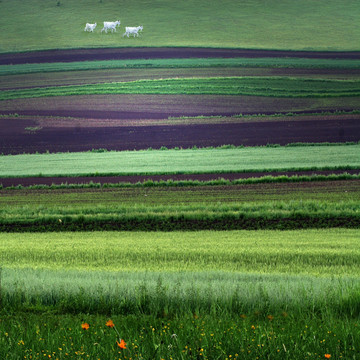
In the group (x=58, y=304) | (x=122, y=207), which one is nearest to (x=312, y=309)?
(x=58, y=304)

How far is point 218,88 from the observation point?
172 feet

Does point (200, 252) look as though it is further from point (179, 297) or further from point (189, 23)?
point (189, 23)

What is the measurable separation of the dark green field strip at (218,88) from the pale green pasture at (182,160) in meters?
19.1

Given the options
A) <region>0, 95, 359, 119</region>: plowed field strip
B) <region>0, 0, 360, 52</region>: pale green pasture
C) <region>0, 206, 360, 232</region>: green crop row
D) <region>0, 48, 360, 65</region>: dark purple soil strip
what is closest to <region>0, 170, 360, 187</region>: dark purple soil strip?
<region>0, 206, 360, 232</region>: green crop row

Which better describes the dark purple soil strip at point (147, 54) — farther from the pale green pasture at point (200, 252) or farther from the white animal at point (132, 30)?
the pale green pasture at point (200, 252)

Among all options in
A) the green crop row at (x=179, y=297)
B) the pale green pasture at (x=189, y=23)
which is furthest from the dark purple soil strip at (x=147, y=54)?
the green crop row at (x=179, y=297)

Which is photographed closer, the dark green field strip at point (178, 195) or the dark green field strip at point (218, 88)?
the dark green field strip at point (178, 195)

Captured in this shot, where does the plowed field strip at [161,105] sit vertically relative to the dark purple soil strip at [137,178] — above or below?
below

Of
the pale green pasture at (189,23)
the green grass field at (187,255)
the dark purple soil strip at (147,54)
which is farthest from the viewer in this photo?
the pale green pasture at (189,23)

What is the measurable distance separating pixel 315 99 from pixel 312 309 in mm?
42829

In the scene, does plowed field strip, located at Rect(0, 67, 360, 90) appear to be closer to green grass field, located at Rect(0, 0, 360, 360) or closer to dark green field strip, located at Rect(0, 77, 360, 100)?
dark green field strip, located at Rect(0, 77, 360, 100)

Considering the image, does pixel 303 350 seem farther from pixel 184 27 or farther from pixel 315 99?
pixel 184 27

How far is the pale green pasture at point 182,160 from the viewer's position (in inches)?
1089

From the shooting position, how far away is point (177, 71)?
5938 cm
